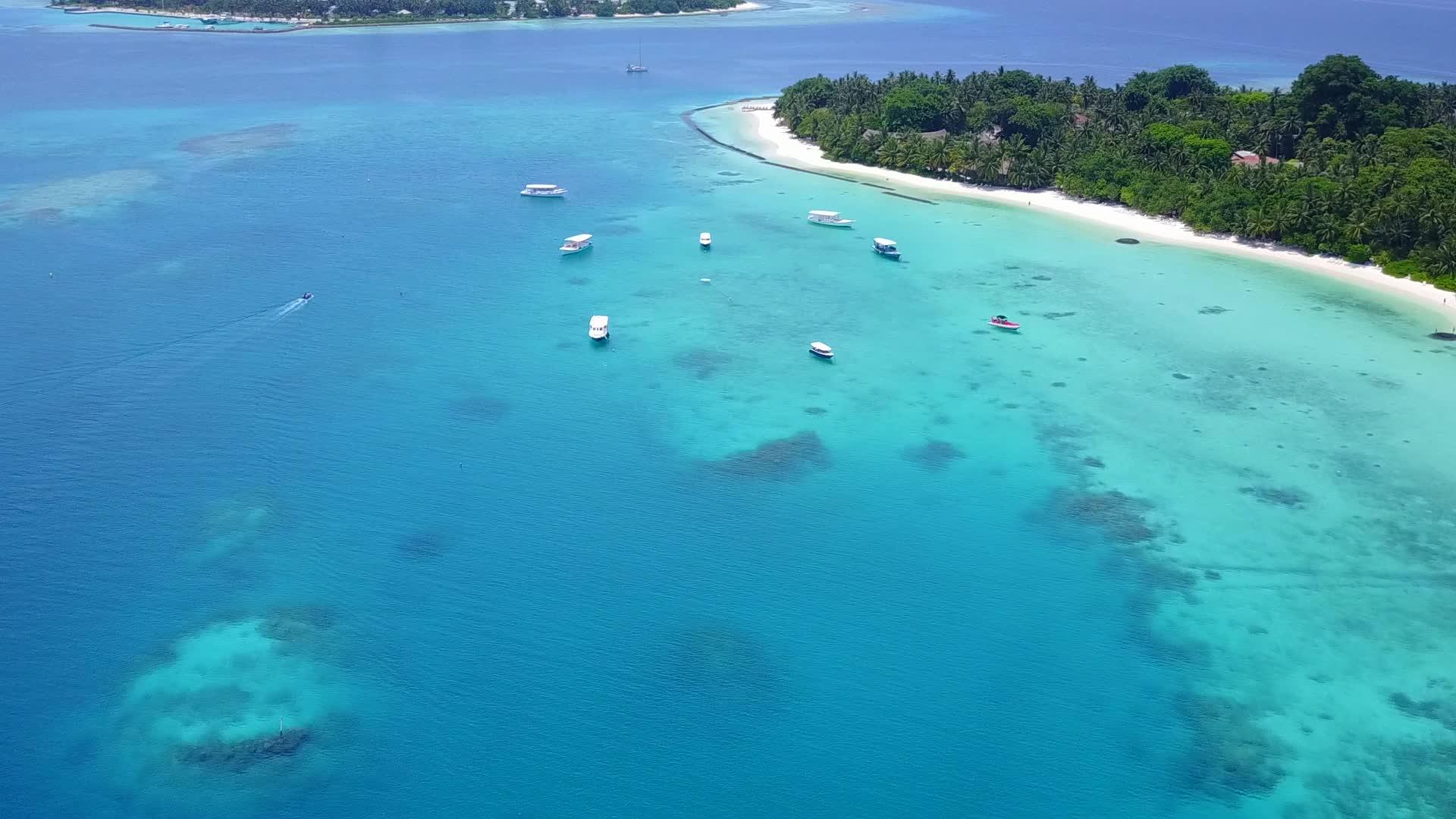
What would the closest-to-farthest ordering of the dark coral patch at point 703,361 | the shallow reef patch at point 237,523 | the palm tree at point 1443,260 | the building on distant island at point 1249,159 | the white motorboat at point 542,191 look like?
1. the shallow reef patch at point 237,523
2. the dark coral patch at point 703,361
3. the palm tree at point 1443,260
4. the building on distant island at point 1249,159
5. the white motorboat at point 542,191

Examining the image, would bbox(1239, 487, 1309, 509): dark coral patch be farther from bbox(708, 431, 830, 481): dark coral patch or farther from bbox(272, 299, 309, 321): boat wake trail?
bbox(272, 299, 309, 321): boat wake trail

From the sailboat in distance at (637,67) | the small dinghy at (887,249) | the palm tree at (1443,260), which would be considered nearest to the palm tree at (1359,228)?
the palm tree at (1443,260)

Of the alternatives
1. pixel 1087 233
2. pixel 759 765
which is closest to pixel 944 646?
pixel 759 765

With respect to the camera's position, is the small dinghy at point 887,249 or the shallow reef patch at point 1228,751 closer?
the shallow reef patch at point 1228,751

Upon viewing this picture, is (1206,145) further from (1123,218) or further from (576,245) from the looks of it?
Result: (576,245)

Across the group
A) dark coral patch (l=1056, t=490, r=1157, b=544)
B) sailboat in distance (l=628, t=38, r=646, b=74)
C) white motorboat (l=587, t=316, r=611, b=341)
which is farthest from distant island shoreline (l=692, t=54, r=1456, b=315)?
white motorboat (l=587, t=316, r=611, b=341)

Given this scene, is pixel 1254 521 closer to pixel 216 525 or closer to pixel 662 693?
pixel 662 693

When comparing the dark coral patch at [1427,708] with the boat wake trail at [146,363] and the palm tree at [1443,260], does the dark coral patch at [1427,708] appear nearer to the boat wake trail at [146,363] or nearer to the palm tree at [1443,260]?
the palm tree at [1443,260]
